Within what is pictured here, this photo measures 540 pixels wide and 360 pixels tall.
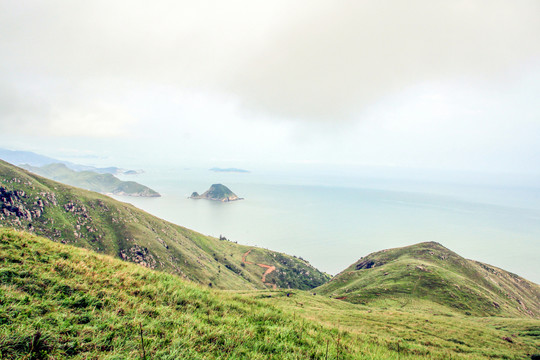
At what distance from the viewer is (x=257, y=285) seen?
4296 inches

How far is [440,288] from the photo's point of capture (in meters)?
52.1

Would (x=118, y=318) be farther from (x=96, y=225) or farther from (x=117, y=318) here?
(x=96, y=225)

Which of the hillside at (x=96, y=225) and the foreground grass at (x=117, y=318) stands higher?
the foreground grass at (x=117, y=318)

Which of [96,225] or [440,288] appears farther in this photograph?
[96,225]

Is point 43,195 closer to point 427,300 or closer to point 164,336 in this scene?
point 164,336

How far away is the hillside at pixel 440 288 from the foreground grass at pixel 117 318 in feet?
171

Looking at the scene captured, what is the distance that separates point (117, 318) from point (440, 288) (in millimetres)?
71283

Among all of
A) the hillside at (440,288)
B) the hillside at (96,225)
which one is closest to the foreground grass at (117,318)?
the hillside at (440,288)

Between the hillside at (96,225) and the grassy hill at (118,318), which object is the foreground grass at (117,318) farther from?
the hillside at (96,225)

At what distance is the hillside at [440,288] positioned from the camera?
1884 inches

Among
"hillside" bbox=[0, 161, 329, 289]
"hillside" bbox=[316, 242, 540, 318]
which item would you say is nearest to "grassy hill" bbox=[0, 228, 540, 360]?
"hillside" bbox=[316, 242, 540, 318]

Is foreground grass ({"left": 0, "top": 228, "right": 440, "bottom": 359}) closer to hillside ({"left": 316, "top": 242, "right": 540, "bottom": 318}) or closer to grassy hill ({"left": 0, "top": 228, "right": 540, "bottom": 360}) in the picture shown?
grassy hill ({"left": 0, "top": 228, "right": 540, "bottom": 360})

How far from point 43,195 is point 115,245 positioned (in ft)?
129

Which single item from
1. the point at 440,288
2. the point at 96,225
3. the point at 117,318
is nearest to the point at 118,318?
the point at 117,318
